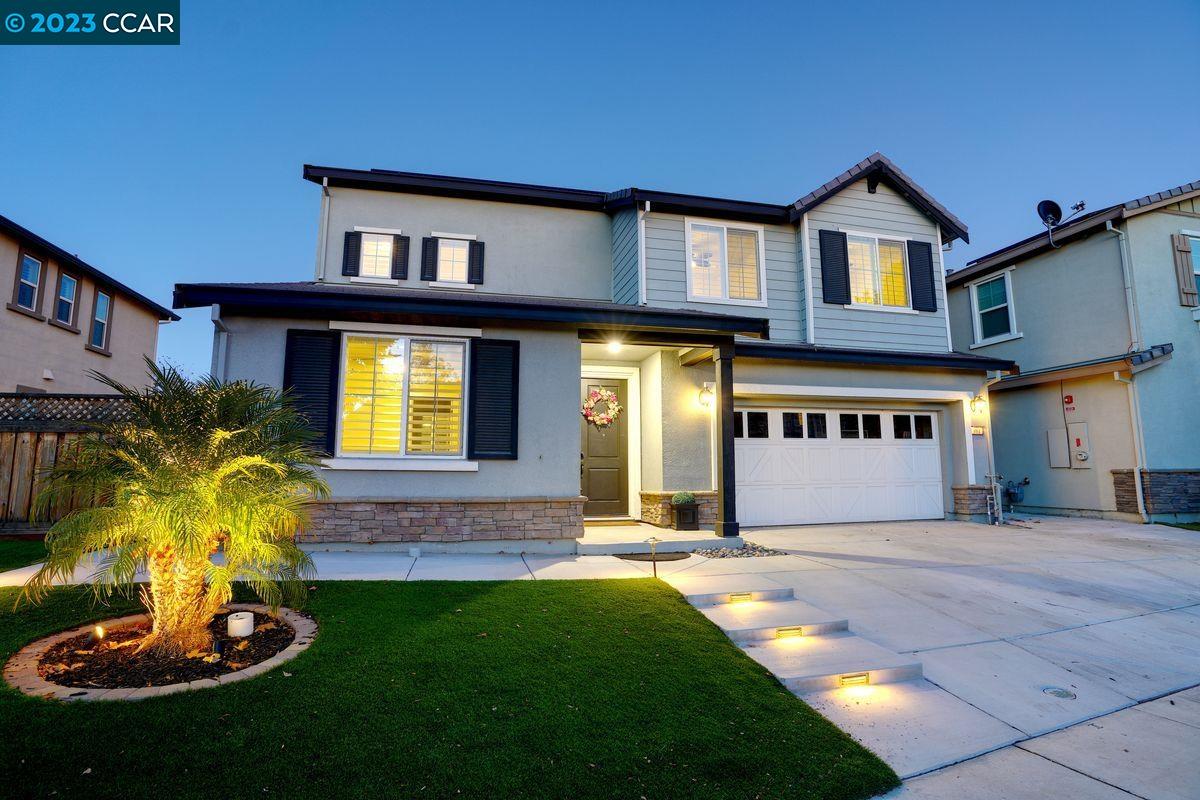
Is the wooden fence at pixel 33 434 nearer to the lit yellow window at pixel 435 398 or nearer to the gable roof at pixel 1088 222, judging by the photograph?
the lit yellow window at pixel 435 398

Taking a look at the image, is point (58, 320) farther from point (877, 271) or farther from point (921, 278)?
point (921, 278)

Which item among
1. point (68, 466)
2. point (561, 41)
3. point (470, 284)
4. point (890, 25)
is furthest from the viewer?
point (561, 41)

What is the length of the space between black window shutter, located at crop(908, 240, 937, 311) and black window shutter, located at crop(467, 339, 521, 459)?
7.72 meters

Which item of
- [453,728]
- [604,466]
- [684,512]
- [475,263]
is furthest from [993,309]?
[453,728]

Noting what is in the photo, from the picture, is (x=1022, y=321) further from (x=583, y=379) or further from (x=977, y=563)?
(x=583, y=379)

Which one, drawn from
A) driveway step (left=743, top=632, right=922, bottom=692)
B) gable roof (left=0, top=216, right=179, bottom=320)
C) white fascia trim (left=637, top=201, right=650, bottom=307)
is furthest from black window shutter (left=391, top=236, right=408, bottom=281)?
driveway step (left=743, top=632, right=922, bottom=692)

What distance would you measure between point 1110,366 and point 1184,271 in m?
3.05

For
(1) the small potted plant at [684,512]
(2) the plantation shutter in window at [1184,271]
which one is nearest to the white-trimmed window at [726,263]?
(1) the small potted plant at [684,512]

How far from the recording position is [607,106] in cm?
2650

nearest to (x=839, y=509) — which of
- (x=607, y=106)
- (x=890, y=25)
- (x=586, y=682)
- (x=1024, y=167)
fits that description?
(x=586, y=682)

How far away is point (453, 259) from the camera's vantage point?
9570mm

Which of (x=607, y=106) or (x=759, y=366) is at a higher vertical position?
(x=607, y=106)

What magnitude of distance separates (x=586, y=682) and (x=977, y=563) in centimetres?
553

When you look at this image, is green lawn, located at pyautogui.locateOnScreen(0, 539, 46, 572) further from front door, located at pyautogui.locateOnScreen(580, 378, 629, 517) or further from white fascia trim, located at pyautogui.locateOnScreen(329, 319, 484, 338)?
front door, located at pyautogui.locateOnScreen(580, 378, 629, 517)
